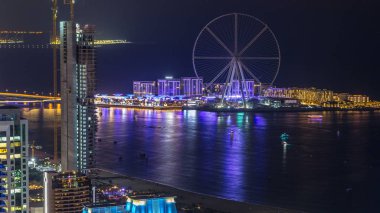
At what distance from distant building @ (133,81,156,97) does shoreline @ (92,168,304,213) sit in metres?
19.4

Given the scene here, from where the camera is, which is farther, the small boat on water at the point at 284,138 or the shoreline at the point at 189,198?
the small boat on water at the point at 284,138

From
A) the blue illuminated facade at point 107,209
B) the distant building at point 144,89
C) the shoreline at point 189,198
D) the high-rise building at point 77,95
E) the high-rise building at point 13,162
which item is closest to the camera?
the blue illuminated facade at point 107,209

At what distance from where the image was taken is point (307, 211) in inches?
381

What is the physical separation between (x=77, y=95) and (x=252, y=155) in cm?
559

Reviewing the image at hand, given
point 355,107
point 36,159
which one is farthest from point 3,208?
point 355,107

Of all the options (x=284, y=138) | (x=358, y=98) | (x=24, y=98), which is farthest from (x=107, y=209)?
(x=358, y=98)

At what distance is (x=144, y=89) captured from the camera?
3147cm

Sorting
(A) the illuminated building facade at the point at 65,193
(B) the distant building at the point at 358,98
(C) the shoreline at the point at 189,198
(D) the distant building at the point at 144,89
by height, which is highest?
(D) the distant building at the point at 144,89

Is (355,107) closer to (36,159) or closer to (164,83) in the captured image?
(164,83)

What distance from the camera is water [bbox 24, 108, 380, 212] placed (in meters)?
11.0

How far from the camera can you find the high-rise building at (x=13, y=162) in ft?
22.8

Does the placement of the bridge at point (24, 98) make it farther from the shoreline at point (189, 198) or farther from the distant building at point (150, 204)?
the distant building at point (150, 204)

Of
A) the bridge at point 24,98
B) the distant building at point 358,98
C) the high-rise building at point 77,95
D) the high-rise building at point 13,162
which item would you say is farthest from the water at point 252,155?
the distant building at point 358,98

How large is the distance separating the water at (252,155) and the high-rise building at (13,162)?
158 inches
